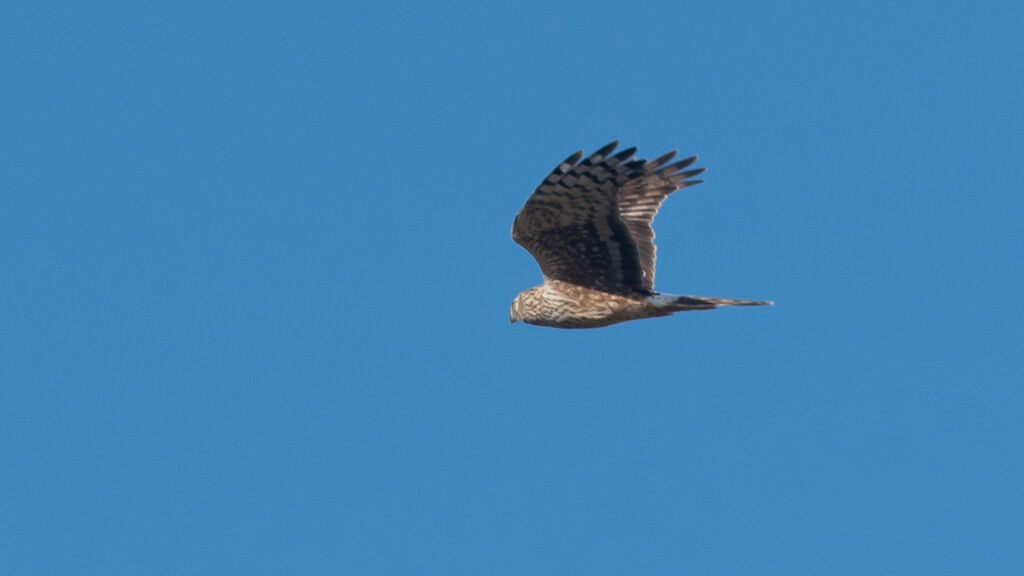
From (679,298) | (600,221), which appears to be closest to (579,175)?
(600,221)

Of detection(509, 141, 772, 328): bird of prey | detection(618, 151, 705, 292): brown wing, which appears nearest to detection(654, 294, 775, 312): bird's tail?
detection(509, 141, 772, 328): bird of prey

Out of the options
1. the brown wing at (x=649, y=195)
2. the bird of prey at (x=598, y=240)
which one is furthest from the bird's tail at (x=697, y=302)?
the brown wing at (x=649, y=195)

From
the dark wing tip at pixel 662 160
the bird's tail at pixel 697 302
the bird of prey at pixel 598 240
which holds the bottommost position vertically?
the bird's tail at pixel 697 302

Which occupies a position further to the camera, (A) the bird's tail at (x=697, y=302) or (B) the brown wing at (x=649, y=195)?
(B) the brown wing at (x=649, y=195)

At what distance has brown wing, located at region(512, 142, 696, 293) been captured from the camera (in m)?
12.5

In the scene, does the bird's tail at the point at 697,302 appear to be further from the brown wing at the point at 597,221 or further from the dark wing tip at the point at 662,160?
the dark wing tip at the point at 662,160

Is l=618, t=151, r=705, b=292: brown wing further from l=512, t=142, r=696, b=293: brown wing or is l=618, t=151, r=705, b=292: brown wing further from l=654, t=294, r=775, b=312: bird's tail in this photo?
l=654, t=294, r=775, b=312: bird's tail

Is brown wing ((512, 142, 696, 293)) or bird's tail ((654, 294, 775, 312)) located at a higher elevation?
brown wing ((512, 142, 696, 293))

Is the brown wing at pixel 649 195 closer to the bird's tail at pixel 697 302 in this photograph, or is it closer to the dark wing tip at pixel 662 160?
the dark wing tip at pixel 662 160

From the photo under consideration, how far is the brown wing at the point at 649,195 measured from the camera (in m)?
13.9

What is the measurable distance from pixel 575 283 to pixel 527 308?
692 millimetres

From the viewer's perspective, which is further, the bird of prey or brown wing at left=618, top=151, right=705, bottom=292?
brown wing at left=618, top=151, right=705, bottom=292

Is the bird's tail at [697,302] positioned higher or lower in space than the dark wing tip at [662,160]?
lower

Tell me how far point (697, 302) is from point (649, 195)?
5.71 feet
